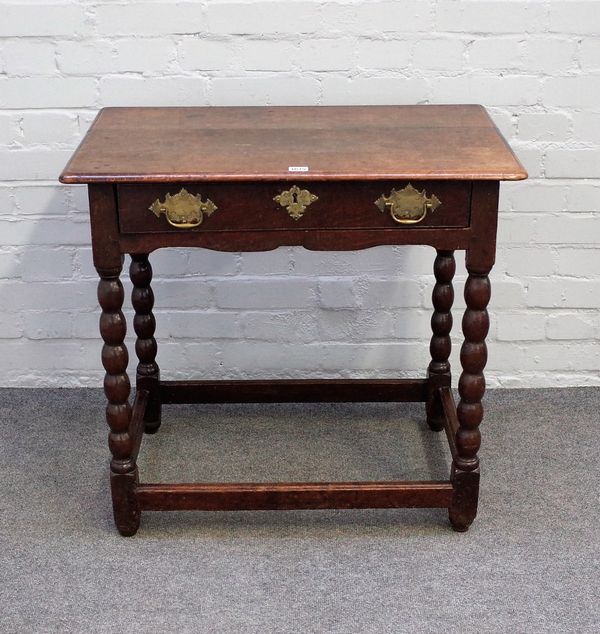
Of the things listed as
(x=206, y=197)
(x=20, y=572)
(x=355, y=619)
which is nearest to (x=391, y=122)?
(x=206, y=197)

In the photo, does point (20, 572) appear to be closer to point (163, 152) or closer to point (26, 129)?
point (163, 152)

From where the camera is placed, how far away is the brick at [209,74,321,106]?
2754 millimetres

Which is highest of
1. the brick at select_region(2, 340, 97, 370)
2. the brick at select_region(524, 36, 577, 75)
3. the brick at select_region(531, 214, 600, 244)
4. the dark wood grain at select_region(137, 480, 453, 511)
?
the brick at select_region(524, 36, 577, 75)

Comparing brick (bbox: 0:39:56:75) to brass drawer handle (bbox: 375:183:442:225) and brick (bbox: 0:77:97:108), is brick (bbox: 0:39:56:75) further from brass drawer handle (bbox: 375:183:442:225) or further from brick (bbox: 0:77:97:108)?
brass drawer handle (bbox: 375:183:442:225)

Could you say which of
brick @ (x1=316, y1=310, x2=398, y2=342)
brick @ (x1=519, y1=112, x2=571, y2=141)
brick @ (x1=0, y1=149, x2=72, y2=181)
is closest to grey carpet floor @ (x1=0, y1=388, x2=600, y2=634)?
brick @ (x1=316, y1=310, x2=398, y2=342)

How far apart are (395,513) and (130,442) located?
2.11 feet

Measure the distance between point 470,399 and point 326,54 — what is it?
968mm

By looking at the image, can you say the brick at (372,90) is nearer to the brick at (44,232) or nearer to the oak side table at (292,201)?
the oak side table at (292,201)

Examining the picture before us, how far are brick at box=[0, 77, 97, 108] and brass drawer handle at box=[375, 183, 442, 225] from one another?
0.98 meters

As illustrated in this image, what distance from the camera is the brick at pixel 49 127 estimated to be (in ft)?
9.13

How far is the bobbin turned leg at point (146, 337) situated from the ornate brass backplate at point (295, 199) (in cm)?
61

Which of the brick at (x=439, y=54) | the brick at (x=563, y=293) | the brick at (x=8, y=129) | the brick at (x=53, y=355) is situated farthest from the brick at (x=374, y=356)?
the brick at (x=8, y=129)

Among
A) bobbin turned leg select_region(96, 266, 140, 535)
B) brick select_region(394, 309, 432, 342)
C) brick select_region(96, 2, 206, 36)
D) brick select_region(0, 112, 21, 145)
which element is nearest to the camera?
bobbin turned leg select_region(96, 266, 140, 535)

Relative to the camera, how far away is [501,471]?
2697 mm
